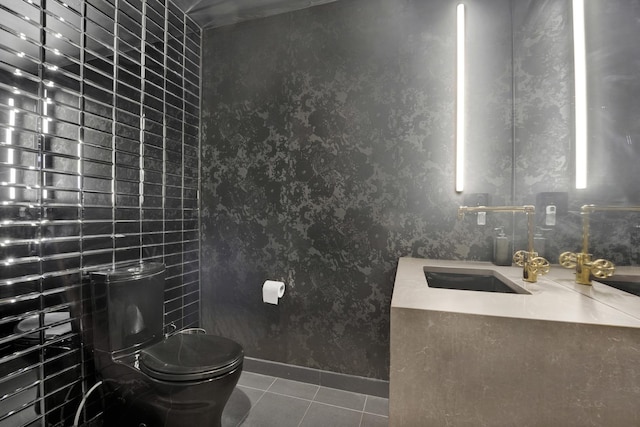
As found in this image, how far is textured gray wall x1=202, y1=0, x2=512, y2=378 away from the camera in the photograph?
5.54ft

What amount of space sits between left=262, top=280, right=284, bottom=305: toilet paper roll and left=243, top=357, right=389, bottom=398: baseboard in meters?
0.50

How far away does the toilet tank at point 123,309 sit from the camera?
1.37 meters

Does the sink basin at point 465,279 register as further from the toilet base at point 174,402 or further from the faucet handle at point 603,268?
the toilet base at point 174,402

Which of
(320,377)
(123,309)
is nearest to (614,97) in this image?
(320,377)

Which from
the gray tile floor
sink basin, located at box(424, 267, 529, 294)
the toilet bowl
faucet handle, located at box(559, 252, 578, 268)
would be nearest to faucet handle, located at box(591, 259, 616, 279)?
faucet handle, located at box(559, 252, 578, 268)

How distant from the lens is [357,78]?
1850 mm

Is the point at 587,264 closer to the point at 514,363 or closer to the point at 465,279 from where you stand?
the point at 465,279

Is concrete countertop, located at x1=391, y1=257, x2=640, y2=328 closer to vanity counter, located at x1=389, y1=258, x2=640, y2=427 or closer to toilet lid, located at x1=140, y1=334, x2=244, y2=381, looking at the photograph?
vanity counter, located at x1=389, y1=258, x2=640, y2=427

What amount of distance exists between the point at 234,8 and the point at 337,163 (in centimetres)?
135

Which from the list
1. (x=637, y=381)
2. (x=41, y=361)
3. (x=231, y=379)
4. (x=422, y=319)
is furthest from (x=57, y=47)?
(x=637, y=381)

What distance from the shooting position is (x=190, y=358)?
1256 millimetres

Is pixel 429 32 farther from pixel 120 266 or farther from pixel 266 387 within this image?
pixel 266 387

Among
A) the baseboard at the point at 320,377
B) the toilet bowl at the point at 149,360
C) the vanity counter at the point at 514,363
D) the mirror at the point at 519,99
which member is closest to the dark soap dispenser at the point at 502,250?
the mirror at the point at 519,99

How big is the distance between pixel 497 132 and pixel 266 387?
2178 millimetres
